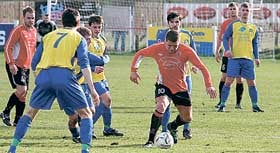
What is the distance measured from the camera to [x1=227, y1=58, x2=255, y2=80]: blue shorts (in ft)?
61.4

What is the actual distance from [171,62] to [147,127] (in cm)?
301

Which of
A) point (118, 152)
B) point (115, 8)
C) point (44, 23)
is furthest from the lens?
point (115, 8)

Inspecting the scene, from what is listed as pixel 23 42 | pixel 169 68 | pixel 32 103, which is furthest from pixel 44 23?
pixel 32 103

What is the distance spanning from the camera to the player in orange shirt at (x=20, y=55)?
1521 centimetres

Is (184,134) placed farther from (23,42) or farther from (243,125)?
(23,42)

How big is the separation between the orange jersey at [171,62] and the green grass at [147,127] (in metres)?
0.96

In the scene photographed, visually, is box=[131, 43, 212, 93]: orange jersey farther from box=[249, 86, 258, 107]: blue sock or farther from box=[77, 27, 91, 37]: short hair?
box=[249, 86, 258, 107]: blue sock

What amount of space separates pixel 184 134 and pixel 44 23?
5.56 meters

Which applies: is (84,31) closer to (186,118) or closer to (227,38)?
(186,118)

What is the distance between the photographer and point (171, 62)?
1283 centimetres

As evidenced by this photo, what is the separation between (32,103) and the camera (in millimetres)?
11148

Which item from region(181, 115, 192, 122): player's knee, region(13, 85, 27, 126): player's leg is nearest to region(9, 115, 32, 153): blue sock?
region(181, 115, 192, 122): player's knee

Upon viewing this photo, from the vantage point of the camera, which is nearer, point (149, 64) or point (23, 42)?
point (23, 42)

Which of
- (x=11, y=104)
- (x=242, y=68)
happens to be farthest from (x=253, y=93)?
(x=11, y=104)
